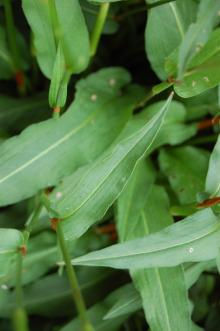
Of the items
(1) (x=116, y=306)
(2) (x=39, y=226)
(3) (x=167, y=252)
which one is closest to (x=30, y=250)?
(2) (x=39, y=226)

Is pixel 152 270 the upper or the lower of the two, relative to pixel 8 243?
lower

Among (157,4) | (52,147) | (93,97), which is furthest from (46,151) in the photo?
(157,4)

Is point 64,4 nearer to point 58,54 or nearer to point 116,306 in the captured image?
point 58,54

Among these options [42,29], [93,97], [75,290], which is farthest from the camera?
[93,97]

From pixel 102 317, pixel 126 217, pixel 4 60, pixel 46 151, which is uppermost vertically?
pixel 4 60

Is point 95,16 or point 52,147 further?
point 95,16

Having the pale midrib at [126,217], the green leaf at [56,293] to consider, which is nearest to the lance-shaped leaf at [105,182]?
the pale midrib at [126,217]

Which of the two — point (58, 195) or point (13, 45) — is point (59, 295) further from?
point (13, 45)

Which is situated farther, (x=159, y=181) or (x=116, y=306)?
(x=159, y=181)
